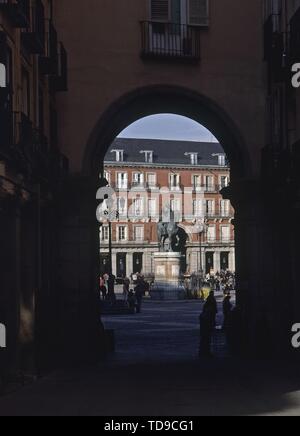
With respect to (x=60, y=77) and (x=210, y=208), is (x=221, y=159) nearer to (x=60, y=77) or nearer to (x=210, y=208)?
(x=210, y=208)

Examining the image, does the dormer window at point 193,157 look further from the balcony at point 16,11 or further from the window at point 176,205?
the balcony at point 16,11

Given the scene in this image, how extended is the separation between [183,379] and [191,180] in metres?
101

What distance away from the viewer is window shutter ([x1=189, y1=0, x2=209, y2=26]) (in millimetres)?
26094

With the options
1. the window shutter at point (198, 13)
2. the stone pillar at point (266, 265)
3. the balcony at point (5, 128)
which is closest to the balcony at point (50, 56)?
the window shutter at point (198, 13)

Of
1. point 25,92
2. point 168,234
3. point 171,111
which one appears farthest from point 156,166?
point 25,92

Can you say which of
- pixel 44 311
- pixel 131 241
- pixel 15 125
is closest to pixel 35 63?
pixel 15 125

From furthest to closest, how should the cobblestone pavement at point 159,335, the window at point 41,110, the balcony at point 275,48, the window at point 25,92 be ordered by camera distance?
the cobblestone pavement at point 159,335, the balcony at point 275,48, the window at point 41,110, the window at point 25,92

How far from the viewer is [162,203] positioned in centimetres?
11656

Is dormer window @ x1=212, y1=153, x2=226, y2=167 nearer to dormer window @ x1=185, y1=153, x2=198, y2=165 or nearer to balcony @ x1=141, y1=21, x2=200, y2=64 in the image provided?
dormer window @ x1=185, y1=153, x2=198, y2=165

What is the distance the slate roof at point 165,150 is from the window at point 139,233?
27.8 feet

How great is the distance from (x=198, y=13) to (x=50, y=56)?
193 inches

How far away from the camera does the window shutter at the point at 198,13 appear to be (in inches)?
1027

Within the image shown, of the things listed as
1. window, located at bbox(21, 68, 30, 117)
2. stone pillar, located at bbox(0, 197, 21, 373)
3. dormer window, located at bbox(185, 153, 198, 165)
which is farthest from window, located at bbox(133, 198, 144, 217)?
stone pillar, located at bbox(0, 197, 21, 373)

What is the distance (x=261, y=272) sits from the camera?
25656 millimetres
